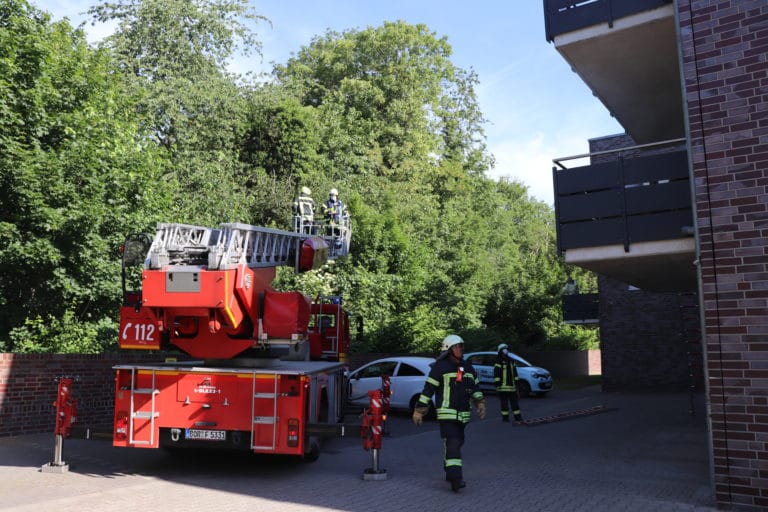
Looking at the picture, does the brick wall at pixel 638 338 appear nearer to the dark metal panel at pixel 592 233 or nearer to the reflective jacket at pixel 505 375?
the reflective jacket at pixel 505 375

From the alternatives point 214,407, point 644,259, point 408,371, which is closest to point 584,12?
point 644,259

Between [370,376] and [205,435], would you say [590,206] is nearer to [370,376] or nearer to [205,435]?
[205,435]

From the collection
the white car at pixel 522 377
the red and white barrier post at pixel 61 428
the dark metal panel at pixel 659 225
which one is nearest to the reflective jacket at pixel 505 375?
the dark metal panel at pixel 659 225

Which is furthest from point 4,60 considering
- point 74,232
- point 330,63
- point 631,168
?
point 330,63

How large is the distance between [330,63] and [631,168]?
38.2 meters

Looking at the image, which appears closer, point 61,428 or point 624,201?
point 61,428

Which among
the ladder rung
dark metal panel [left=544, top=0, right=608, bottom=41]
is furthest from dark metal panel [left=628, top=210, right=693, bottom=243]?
the ladder rung

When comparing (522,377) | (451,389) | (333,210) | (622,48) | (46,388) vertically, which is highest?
(622,48)

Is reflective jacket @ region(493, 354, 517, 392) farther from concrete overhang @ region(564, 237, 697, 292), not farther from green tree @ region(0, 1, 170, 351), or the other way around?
green tree @ region(0, 1, 170, 351)

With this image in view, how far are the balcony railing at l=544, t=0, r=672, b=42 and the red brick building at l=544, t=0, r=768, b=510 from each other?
0.01 m

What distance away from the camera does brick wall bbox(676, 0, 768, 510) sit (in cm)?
693

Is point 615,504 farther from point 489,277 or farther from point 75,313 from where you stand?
point 489,277

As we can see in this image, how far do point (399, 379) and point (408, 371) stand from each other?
299mm

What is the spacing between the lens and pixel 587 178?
930 cm
